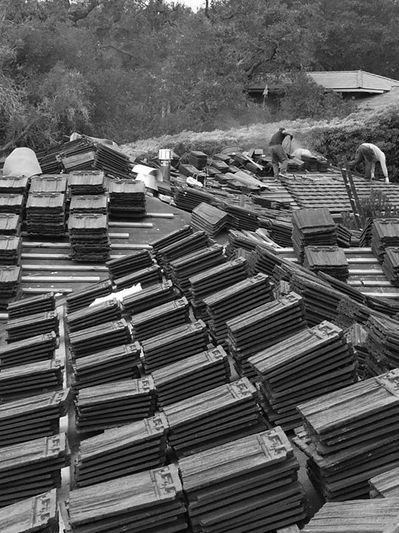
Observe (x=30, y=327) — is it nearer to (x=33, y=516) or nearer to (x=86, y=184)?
(x=86, y=184)

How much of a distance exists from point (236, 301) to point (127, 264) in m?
3.37

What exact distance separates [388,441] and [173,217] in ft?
30.8

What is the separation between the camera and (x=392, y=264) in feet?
33.1

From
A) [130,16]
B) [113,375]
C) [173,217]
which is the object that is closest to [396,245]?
[173,217]

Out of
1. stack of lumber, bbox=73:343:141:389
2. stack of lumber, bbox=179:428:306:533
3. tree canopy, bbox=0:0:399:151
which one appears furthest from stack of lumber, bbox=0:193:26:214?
tree canopy, bbox=0:0:399:151

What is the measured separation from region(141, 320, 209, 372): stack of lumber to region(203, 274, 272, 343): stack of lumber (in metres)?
0.39

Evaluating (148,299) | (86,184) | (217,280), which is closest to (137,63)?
(86,184)

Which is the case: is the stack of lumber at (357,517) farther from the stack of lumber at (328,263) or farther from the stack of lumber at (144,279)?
the stack of lumber at (144,279)

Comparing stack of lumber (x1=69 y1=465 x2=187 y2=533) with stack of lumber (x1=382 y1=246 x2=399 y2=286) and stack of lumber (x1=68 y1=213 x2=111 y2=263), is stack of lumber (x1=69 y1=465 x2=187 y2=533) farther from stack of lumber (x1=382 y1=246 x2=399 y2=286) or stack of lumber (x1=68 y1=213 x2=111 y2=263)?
stack of lumber (x1=68 y1=213 x2=111 y2=263)

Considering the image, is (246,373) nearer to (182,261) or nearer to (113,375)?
(113,375)

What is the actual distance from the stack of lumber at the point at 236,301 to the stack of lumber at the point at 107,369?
102 centimetres

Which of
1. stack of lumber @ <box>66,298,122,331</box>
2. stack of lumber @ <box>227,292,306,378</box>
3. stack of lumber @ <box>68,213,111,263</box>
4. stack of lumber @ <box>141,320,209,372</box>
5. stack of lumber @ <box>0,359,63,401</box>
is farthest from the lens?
stack of lumber @ <box>68,213,111,263</box>

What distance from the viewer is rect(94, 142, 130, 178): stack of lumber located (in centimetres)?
1494

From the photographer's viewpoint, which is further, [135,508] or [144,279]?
[144,279]
